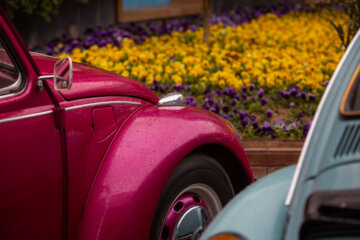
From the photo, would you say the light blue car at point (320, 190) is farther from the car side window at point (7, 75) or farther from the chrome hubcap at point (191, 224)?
the car side window at point (7, 75)

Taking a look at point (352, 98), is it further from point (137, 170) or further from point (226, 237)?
point (137, 170)

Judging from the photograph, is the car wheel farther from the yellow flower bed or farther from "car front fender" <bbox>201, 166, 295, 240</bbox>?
the yellow flower bed

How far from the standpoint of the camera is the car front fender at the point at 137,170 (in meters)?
2.50

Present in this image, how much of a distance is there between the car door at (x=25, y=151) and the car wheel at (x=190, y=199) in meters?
0.54

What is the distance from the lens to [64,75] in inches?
88.4

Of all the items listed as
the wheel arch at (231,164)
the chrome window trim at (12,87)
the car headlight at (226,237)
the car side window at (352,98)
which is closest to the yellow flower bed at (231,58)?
the wheel arch at (231,164)

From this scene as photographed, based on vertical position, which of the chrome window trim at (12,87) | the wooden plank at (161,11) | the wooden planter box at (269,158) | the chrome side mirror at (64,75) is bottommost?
the wooden planter box at (269,158)

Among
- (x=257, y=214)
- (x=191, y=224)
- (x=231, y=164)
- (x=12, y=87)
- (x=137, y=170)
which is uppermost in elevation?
(x=12, y=87)

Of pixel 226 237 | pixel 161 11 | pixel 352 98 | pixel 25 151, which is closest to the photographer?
pixel 226 237

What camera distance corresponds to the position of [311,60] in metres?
6.66

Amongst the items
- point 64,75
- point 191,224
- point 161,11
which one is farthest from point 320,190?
point 161,11

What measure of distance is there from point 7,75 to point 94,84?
46cm

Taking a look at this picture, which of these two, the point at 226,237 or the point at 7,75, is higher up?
the point at 7,75

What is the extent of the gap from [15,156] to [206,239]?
791mm
